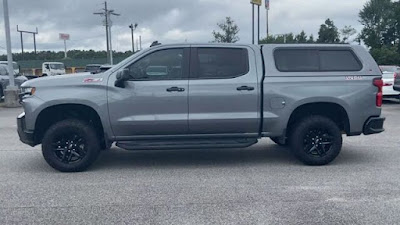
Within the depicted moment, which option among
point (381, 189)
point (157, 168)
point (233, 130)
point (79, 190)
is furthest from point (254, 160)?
point (79, 190)

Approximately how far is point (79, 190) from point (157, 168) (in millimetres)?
1466

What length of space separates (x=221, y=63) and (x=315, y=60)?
1.49 metres

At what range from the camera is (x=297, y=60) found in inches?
277

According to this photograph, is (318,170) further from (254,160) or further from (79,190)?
(79,190)

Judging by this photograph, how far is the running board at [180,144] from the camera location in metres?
6.67

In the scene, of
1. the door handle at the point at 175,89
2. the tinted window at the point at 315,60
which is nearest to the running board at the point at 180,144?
the door handle at the point at 175,89

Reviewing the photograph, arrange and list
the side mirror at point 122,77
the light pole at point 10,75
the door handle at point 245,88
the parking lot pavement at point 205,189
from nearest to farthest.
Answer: the parking lot pavement at point 205,189, the side mirror at point 122,77, the door handle at point 245,88, the light pole at point 10,75

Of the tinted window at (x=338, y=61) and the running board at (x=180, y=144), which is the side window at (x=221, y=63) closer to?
the running board at (x=180, y=144)

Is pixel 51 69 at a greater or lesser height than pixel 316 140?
greater

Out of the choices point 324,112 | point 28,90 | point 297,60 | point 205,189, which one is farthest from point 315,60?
point 28,90

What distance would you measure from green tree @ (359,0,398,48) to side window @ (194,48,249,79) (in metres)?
73.7

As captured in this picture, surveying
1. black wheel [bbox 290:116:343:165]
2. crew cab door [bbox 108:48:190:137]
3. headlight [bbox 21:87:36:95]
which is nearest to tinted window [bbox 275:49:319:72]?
black wheel [bbox 290:116:343:165]

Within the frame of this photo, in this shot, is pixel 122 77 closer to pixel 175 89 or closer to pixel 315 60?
pixel 175 89

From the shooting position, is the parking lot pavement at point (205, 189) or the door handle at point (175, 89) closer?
the parking lot pavement at point (205, 189)
